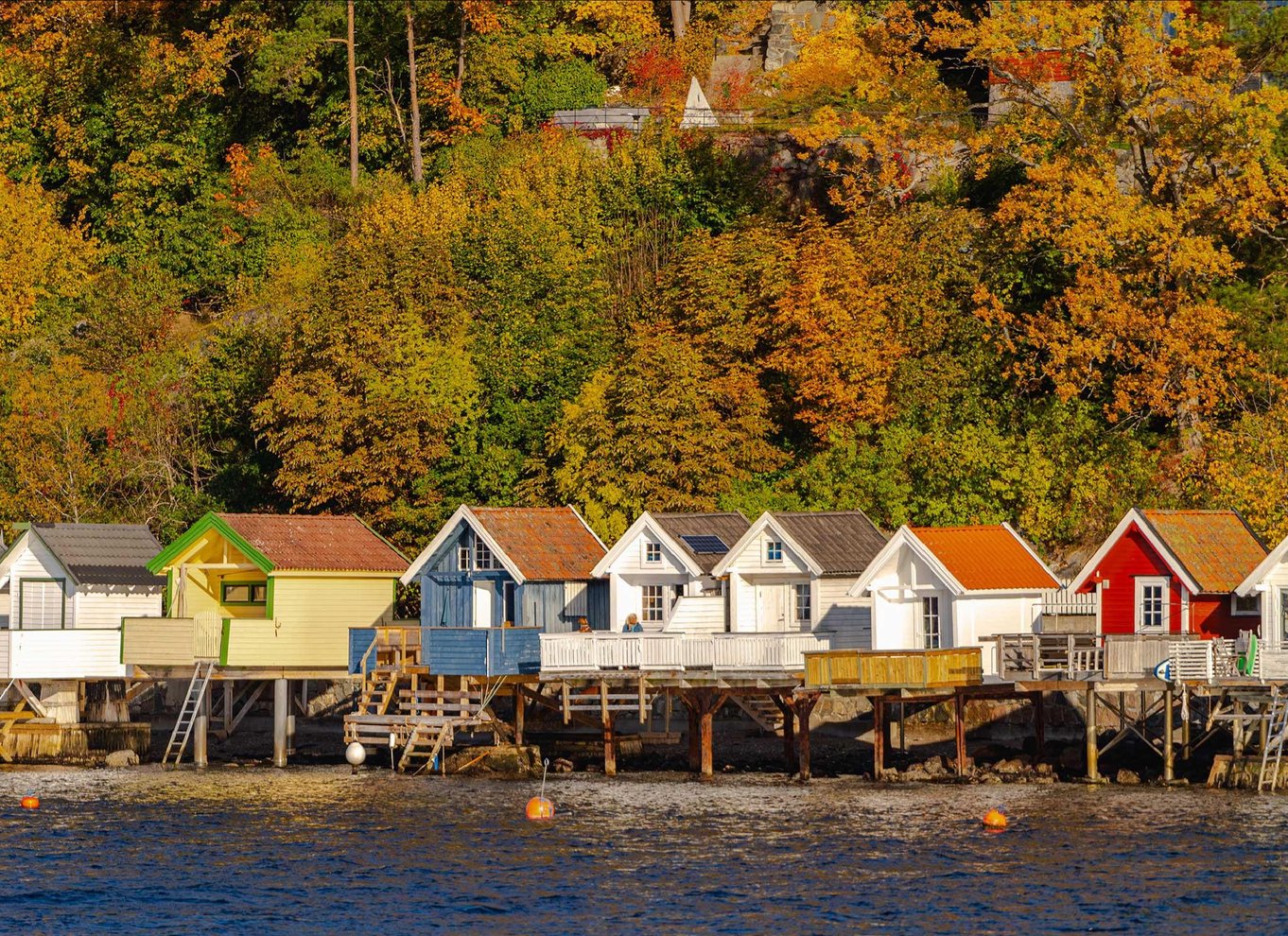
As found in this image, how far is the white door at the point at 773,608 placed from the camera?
6266 cm

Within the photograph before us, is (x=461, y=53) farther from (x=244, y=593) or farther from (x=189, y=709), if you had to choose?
(x=189, y=709)

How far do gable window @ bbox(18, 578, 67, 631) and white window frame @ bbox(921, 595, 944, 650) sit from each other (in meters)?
27.3

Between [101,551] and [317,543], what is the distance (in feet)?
25.4

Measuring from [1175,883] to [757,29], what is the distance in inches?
2843

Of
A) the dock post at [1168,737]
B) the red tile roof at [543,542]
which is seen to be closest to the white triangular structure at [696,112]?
the red tile roof at [543,542]

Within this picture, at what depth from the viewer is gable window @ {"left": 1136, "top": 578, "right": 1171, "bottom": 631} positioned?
59312 millimetres

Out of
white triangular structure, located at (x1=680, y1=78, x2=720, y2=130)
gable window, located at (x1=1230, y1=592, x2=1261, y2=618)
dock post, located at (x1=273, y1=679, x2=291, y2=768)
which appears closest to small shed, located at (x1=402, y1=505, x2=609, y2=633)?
dock post, located at (x1=273, y1=679, x2=291, y2=768)

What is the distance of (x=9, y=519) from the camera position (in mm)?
80812

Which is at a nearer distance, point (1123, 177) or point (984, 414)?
point (984, 414)

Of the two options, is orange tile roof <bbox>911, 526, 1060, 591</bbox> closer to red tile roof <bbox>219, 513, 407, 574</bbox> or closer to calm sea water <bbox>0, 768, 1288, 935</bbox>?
calm sea water <bbox>0, 768, 1288, 935</bbox>

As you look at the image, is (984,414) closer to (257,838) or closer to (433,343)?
(433,343)

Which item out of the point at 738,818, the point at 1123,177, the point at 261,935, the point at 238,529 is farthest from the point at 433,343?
the point at 261,935

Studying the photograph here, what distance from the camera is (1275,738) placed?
5403cm

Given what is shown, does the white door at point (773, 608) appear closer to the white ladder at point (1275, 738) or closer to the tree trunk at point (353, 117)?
the white ladder at point (1275, 738)
